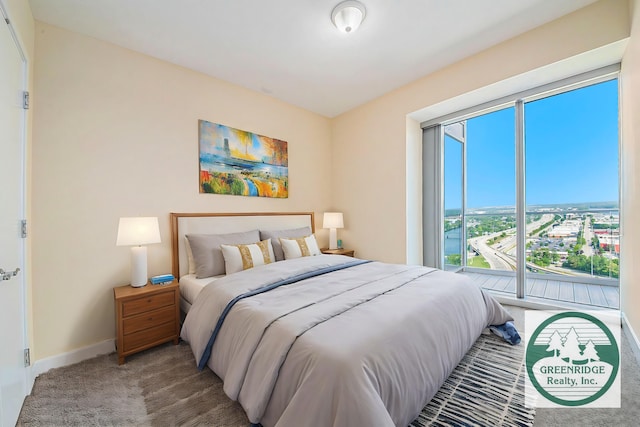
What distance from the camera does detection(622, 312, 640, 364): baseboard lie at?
1.91m

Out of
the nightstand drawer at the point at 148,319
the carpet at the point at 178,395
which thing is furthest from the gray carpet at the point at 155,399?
the nightstand drawer at the point at 148,319

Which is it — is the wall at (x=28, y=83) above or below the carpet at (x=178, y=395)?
above

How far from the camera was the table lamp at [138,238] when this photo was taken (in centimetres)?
211

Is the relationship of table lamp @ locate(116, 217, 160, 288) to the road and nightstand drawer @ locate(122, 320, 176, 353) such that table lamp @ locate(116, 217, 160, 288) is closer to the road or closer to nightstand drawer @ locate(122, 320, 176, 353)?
nightstand drawer @ locate(122, 320, 176, 353)

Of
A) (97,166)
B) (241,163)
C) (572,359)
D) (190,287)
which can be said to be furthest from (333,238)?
(97,166)

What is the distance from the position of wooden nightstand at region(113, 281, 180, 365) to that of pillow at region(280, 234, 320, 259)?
1.13 m

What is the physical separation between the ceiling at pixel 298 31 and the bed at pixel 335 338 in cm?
213

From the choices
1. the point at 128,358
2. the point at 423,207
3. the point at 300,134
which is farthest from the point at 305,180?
the point at 128,358

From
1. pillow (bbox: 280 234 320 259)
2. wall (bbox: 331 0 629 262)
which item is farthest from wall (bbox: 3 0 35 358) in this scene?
wall (bbox: 331 0 629 262)

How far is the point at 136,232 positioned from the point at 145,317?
71 centimetres

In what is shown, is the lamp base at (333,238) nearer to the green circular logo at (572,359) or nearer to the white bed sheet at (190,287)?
the white bed sheet at (190,287)

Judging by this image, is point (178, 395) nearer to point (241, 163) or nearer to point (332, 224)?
point (241, 163)

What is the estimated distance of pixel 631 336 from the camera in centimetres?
209

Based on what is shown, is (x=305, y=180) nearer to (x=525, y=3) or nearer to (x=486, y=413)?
(x=525, y=3)
